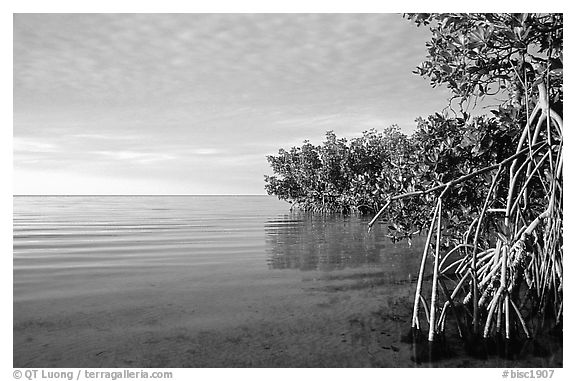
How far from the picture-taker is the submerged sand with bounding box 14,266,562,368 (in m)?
4.79

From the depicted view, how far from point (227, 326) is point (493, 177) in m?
3.33

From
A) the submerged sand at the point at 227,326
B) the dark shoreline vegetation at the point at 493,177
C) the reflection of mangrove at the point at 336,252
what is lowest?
→ the submerged sand at the point at 227,326

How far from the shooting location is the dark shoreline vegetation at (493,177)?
15.8 feet

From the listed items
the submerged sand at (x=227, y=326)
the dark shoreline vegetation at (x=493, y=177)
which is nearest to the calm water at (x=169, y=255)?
the submerged sand at (x=227, y=326)

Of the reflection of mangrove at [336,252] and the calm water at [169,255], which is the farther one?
the reflection of mangrove at [336,252]

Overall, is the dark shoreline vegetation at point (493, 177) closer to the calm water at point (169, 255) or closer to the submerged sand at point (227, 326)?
the submerged sand at point (227, 326)

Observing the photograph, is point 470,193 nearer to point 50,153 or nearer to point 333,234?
point 50,153

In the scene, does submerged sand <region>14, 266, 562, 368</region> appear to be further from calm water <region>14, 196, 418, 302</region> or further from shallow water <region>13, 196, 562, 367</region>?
calm water <region>14, 196, 418, 302</region>

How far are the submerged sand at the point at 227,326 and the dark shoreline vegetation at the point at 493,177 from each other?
48cm

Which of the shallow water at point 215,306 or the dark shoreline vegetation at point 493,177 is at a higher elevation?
the dark shoreline vegetation at point 493,177

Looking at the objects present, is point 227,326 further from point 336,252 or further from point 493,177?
point 336,252

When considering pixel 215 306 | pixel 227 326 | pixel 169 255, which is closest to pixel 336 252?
pixel 169 255

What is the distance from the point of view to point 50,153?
992 cm
